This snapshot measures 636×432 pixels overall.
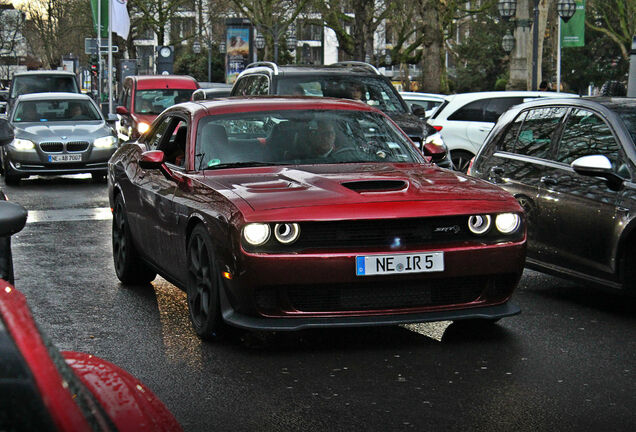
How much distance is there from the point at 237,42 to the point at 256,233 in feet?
156

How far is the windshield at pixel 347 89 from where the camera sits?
15539 millimetres

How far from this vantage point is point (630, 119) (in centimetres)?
821

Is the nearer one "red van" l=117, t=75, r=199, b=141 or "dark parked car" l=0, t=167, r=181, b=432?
"dark parked car" l=0, t=167, r=181, b=432

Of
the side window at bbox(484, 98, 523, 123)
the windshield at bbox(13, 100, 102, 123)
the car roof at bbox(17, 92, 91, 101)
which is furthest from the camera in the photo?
the car roof at bbox(17, 92, 91, 101)

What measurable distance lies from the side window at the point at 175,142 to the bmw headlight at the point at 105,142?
458 inches

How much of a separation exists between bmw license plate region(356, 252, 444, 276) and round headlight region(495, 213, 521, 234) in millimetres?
471

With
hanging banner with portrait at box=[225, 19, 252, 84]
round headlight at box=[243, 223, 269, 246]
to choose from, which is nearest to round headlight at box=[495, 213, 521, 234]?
round headlight at box=[243, 223, 269, 246]

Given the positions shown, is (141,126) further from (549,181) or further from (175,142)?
(549,181)

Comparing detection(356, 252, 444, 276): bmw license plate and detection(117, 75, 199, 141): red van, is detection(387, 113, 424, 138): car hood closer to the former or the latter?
detection(356, 252, 444, 276): bmw license plate

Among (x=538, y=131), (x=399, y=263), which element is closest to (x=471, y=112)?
(x=538, y=131)

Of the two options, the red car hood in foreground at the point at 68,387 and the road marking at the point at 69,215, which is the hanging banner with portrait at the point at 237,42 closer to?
the road marking at the point at 69,215

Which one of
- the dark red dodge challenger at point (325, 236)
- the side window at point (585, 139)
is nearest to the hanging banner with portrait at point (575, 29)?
the side window at point (585, 139)

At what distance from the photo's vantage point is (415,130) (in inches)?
583

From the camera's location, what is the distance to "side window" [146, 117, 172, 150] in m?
8.75
